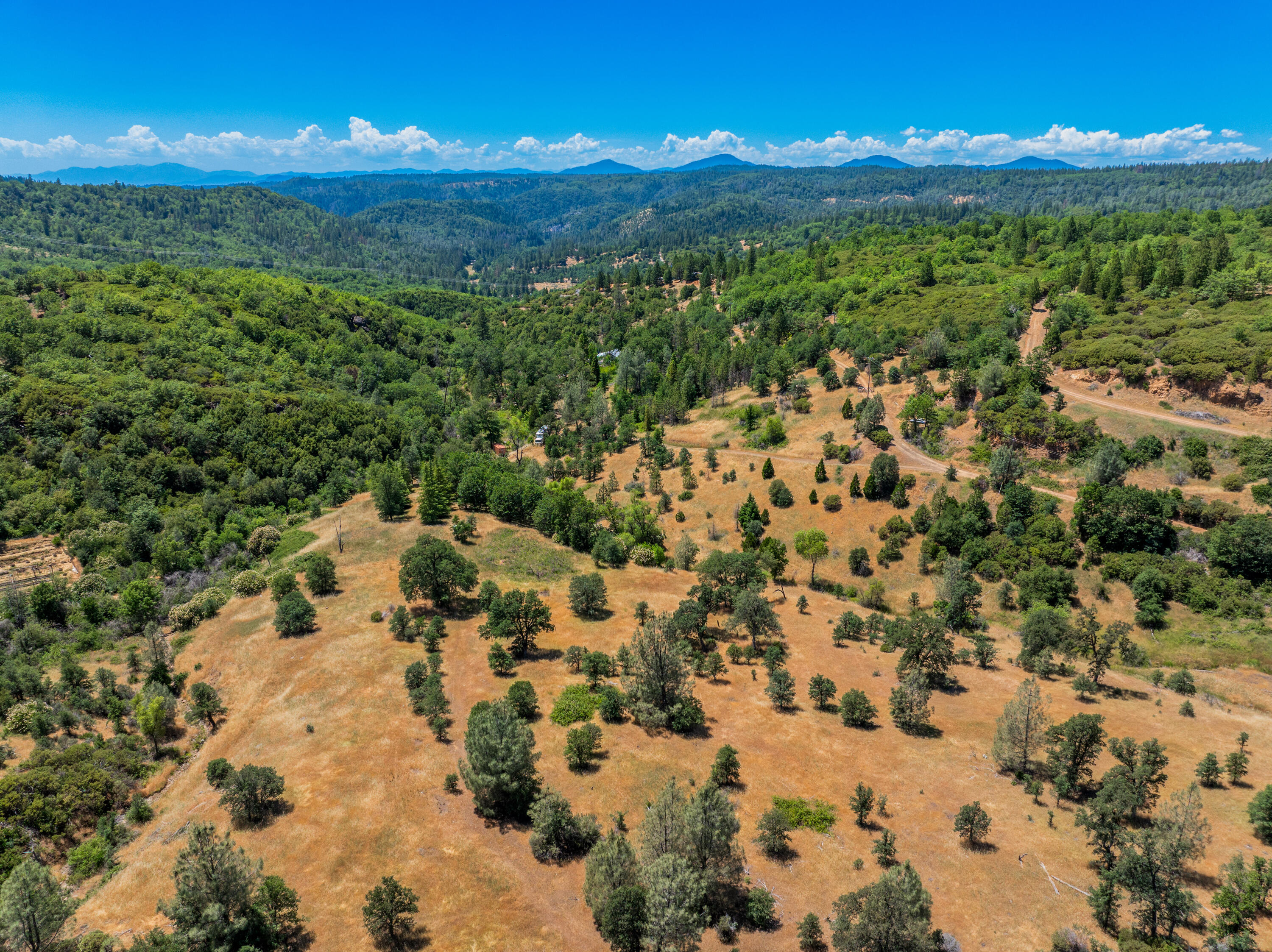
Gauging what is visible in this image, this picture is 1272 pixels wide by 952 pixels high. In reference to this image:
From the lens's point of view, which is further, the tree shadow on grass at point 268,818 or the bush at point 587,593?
the bush at point 587,593

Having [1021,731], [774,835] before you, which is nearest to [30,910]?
[774,835]

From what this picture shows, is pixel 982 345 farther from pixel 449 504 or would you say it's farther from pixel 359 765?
pixel 359 765

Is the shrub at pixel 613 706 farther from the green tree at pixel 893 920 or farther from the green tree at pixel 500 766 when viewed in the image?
the green tree at pixel 893 920

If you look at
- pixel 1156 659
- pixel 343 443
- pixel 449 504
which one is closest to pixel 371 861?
pixel 449 504

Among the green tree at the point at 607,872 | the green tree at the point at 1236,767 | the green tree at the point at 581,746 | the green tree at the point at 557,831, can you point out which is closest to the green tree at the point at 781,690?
the green tree at the point at 581,746

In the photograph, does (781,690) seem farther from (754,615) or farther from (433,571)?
(433,571)

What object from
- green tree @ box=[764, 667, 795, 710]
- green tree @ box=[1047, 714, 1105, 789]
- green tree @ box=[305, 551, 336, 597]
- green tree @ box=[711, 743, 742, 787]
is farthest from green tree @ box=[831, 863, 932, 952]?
green tree @ box=[305, 551, 336, 597]
